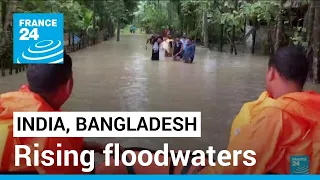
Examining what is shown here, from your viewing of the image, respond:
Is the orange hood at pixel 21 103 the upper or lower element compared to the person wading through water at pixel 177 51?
upper

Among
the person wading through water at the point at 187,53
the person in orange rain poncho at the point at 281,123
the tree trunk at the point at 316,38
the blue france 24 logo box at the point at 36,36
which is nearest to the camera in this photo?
the person in orange rain poncho at the point at 281,123

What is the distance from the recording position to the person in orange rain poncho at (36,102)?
1424mm

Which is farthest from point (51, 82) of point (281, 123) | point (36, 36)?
point (281, 123)

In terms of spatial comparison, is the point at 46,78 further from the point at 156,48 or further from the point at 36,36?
the point at 156,48

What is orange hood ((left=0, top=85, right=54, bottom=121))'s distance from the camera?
144 cm

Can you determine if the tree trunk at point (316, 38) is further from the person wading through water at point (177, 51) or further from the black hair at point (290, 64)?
the black hair at point (290, 64)

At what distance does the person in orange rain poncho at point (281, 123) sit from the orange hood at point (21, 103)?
50 centimetres

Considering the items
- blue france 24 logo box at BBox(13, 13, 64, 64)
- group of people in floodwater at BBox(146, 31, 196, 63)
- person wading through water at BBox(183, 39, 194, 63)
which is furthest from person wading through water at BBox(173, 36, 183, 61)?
blue france 24 logo box at BBox(13, 13, 64, 64)

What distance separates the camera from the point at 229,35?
44.1 ft

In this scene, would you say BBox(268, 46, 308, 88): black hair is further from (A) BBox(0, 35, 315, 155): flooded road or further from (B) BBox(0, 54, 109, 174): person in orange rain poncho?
(A) BBox(0, 35, 315, 155): flooded road

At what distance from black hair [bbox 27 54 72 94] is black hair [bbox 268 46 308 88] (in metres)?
0.58

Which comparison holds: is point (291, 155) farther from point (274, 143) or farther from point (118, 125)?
point (118, 125)

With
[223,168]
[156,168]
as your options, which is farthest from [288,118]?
[156,168]

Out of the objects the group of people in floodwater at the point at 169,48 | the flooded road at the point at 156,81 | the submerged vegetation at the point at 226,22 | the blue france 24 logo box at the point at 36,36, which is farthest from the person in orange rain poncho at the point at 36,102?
the group of people in floodwater at the point at 169,48
